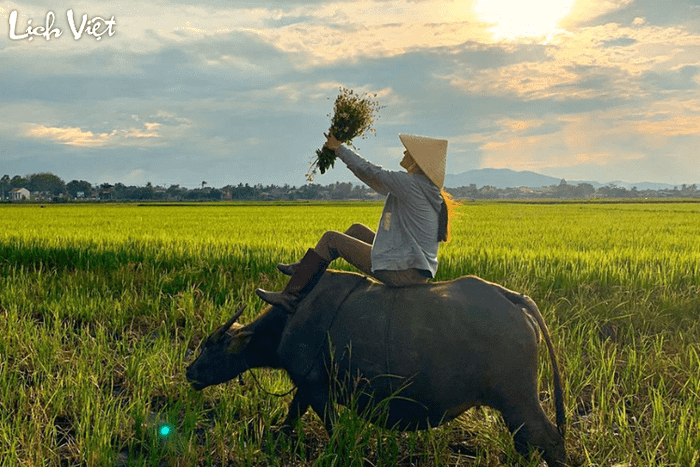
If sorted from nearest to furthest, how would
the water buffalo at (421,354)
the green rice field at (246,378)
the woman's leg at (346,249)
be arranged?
the water buffalo at (421,354), the green rice field at (246,378), the woman's leg at (346,249)

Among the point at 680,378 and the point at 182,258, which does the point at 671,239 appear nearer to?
the point at 680,378

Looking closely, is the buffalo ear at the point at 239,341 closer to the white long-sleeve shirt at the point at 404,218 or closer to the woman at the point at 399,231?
the woman at the point at 399,231

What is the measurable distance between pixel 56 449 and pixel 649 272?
6779mm

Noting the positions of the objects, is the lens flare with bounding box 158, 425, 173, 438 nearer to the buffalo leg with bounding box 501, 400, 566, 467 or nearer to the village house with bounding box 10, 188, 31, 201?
the buffalo leg with bounding box 501, 400, 566, 467

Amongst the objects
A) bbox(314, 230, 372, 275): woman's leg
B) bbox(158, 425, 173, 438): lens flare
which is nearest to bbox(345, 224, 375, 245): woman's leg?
bbox(314, 230, 372, 275): woman's leg

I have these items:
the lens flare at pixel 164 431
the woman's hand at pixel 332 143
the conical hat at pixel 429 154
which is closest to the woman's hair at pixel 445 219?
Result: the conical hat at pixel 429 154

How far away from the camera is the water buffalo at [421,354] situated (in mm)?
2484

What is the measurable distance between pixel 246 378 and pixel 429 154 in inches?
82.4

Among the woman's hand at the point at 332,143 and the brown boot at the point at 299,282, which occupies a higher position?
the woman's hand at the point at 332,143

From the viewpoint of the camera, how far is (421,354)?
2535 mm

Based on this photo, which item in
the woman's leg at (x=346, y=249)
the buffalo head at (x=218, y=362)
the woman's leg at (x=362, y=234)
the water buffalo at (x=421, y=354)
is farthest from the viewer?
the woman's leg at (x=362, y=234)

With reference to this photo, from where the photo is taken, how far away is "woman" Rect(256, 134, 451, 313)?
9.45 ft

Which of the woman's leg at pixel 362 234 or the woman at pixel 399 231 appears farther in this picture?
the woman's leg at pixel 362 234

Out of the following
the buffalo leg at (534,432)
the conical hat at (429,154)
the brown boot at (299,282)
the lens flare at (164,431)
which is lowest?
the lens flare at (164,431)
